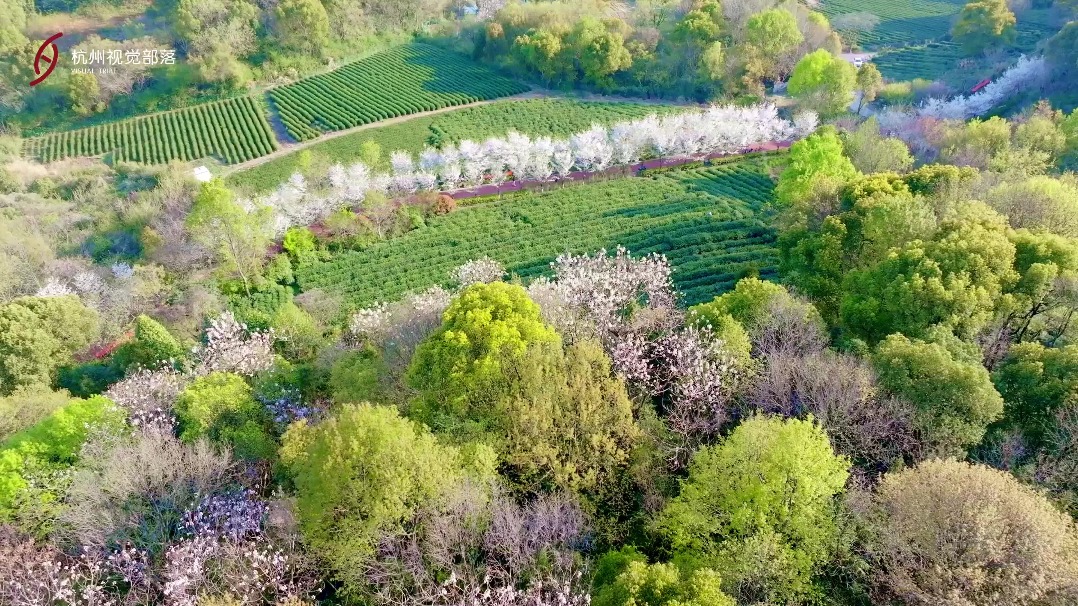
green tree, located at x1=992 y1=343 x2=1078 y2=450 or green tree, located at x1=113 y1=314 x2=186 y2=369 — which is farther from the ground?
green tree, located at x1=992 y1=343 x2=1078 y2=450

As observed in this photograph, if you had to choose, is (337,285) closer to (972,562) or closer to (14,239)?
(14,239)

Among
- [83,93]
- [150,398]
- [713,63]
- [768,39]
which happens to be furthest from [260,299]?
[768,39]

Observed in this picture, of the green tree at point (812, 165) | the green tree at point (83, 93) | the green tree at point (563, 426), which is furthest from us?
the green tree at point (83, 93)

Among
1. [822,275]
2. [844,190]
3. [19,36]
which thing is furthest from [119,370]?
[19,36]

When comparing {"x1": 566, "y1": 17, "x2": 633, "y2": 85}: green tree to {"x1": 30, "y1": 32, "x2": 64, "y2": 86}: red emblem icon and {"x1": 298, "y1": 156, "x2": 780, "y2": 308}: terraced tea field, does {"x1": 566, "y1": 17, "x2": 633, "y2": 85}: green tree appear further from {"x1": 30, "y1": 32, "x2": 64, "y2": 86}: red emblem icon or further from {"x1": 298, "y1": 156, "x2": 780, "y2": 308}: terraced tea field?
{"x1": 30, "y1": 32, "x2": 64, "y2": 86}: red emblem icon

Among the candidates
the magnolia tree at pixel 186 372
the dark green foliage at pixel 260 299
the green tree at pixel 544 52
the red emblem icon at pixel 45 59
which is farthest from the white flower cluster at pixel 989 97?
the red emblem icon at pixel 45 59

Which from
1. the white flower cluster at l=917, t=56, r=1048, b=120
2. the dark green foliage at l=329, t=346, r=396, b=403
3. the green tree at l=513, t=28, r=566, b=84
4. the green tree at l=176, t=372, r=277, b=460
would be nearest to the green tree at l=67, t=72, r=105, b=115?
the green tree at l=513, t=28, r=566, b=84

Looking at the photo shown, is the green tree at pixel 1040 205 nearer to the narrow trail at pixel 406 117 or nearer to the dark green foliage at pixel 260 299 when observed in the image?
the narrow trail at pixel 406 117
